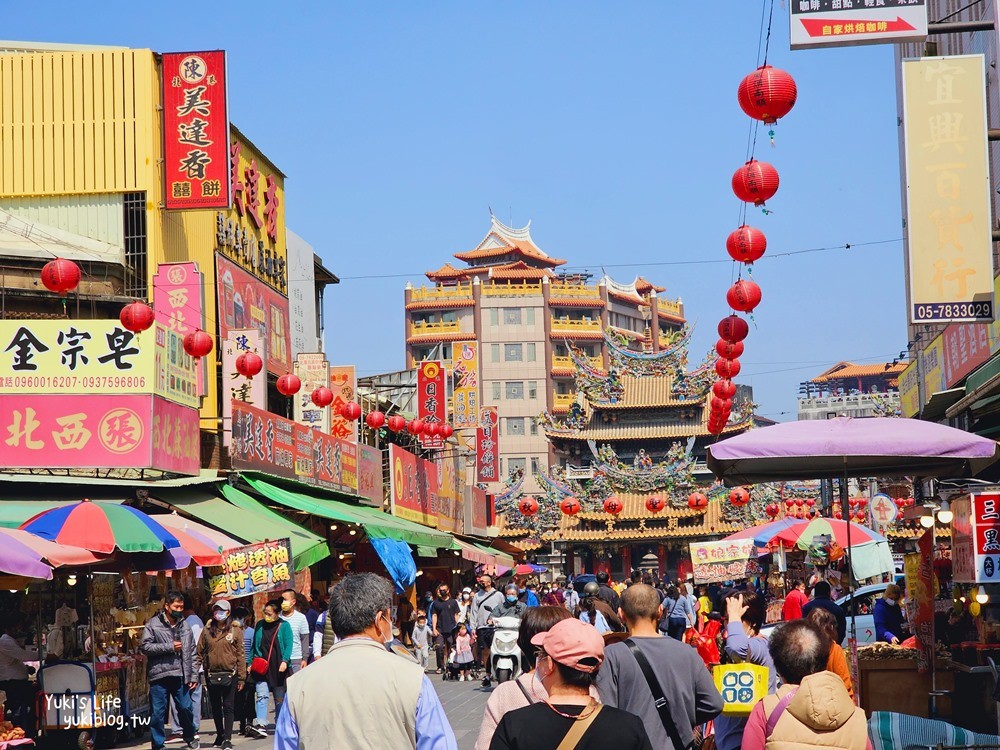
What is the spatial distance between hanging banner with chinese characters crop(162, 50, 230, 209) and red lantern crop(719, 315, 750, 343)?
8.48 metres

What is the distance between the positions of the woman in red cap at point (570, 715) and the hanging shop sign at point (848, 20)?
8.03m

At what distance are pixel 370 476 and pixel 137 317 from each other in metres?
15.8

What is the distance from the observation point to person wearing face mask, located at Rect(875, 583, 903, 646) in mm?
13547

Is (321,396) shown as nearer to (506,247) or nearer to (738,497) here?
(738,497)

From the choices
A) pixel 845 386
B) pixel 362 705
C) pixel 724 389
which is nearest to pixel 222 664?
pixel 362 705

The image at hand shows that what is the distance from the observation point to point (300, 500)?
78.4 feet

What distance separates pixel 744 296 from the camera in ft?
60.6

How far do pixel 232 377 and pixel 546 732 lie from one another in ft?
65.7

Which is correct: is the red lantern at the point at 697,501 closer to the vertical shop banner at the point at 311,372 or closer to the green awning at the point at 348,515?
the green awning at the point at 348,515

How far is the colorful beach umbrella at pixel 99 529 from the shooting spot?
12992 millimetres

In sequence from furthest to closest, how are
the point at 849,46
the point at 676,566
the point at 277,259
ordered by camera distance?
the point at 676,566 < the point at 277,259 < the point at 849,46

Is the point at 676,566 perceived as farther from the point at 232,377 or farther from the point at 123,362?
the point at 123,362

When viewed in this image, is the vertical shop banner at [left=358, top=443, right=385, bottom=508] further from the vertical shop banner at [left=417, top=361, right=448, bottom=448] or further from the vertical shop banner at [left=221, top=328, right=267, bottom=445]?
the vertical shop banner at [left=221, top=328, right=267, bottom=445]

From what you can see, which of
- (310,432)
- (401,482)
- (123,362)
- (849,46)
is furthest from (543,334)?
(849,46)
